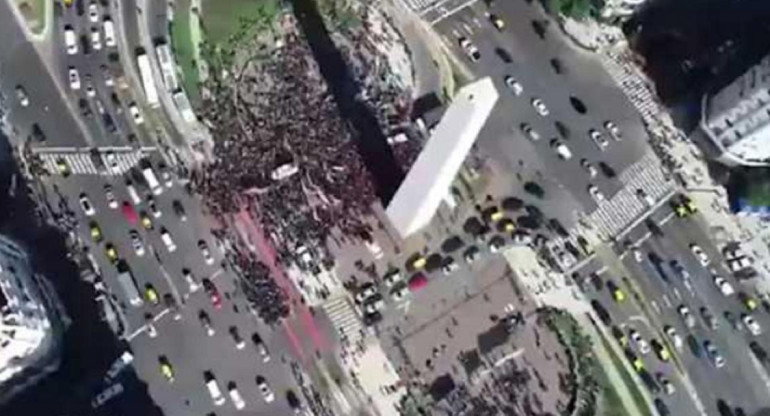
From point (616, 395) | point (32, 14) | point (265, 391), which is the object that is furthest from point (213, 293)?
point (616, 395)

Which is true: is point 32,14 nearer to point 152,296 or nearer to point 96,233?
point 96,233

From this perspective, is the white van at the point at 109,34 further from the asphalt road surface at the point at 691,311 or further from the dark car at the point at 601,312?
the dark car at the point at 601,312

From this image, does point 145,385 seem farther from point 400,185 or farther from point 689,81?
point 689,81

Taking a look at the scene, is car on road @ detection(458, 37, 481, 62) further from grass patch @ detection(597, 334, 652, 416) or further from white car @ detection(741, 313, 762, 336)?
white car @ detection(741, 313, 762, 336)

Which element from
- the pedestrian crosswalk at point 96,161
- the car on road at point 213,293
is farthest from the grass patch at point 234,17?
the car on road at point 213,293

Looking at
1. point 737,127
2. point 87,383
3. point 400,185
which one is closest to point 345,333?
point 400,185

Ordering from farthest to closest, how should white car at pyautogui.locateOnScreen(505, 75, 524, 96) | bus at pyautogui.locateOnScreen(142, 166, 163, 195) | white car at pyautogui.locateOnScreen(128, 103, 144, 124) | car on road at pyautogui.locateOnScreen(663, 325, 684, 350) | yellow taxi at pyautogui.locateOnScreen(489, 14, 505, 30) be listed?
1. yellow taxi at pyautogui.locateOnScreen(489, 14, 505, 30)
2. white car at pyautogui.locateOnScreen(505, 75, 524, 96)
3. white car at pyautogui.locateOnScreen(128, 103, 144, 124)
4. bus at pyautogui.locateOnScreen(142, 166, 163, 195)
5. car on road at pyautogui.locateOnScreen(663, 325, 684, 350)

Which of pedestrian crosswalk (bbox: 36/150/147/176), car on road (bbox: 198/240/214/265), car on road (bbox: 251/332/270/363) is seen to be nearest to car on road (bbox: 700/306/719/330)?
car on road (bbox: 251/332/270/363)
